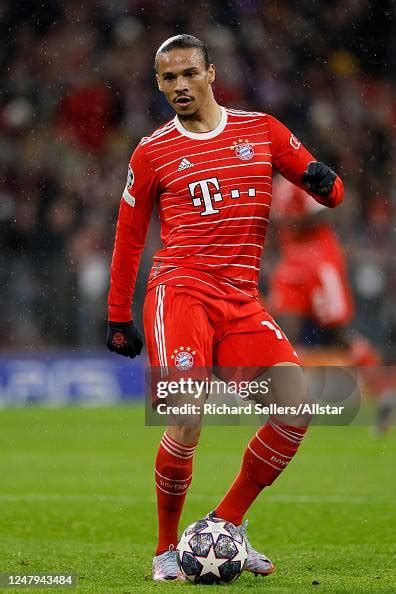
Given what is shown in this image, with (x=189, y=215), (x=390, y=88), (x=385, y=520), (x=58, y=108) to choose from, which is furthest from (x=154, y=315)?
(x=390, y=88)

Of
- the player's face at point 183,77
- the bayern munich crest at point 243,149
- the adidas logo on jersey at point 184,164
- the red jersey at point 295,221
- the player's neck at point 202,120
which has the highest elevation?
the player's face at point 183,77

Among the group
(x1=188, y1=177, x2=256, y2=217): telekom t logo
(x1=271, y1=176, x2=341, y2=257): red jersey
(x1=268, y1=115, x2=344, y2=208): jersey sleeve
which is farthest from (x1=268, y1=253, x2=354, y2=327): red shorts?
(x1=188, y1=177, x2=256, y2=217): telekom t logo

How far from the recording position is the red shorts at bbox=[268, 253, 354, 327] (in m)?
12.3

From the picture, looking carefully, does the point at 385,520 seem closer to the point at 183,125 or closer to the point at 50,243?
the point at 183,125

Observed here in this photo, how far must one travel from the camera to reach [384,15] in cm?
1791

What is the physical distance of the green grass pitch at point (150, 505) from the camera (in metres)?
5.13

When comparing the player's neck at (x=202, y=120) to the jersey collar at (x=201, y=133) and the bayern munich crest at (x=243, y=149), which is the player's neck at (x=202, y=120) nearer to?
the jersey collar at (x=201, y=133)

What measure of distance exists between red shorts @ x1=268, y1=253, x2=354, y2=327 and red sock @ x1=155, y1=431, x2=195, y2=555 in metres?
7.29

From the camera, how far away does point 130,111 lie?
16453 millimetres

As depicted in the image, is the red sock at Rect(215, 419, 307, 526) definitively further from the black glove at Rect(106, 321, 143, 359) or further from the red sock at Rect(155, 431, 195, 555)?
the black glove at Rect(106, 321, 143, 359)

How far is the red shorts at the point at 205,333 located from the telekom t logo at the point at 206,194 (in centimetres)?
34

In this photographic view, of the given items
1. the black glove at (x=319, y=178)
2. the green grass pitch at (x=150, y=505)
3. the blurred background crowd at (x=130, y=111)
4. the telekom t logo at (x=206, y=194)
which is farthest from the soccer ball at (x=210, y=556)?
the blurred background crowd at (x=130, y=111)

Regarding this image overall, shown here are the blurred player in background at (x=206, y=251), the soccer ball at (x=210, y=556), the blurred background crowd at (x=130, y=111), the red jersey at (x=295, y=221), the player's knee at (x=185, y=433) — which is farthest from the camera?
the blurred background crowd at (x=130, y=111)

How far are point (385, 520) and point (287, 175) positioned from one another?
2423mm
